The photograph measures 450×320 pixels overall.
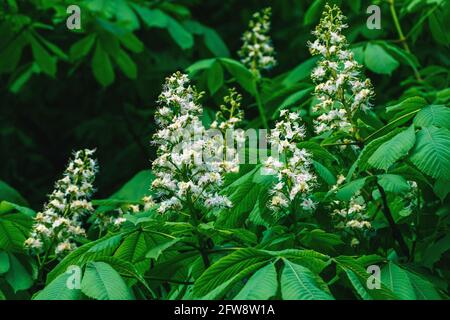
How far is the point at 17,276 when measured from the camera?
123 inches

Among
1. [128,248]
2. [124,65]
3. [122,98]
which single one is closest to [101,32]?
[124,65]

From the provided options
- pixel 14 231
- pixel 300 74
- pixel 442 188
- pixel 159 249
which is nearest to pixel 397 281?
pixel 442 188

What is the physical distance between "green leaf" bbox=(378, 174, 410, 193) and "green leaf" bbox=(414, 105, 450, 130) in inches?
8.7

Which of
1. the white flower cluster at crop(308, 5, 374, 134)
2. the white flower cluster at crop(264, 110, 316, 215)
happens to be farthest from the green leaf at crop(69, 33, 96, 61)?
the white flower cluster at crop(264, 110, 316, 215)

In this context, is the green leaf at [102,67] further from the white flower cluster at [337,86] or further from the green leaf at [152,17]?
the white flower cluster at [337,86]

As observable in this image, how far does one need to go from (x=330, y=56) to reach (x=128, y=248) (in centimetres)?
110

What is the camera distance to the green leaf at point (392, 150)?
8.15 feet

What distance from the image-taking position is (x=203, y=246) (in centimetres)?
260

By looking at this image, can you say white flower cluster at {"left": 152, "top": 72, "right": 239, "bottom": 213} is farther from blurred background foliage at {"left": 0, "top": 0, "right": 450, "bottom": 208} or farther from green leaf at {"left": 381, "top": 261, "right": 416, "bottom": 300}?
blurred background foliage at {"left": 0, "top": 0, "right": 450, "bottom": 208}

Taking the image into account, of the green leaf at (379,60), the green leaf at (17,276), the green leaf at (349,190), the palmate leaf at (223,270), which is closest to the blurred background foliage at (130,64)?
the green leaf at (379,60)

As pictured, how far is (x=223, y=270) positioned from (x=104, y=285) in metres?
0.36

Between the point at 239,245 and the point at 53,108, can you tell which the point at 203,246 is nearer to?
the point at 239,245

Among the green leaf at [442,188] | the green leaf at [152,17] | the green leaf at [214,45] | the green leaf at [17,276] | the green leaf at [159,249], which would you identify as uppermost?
the green leaf at [152,17]

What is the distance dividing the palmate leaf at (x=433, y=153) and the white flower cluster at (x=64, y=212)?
1.40 metres
